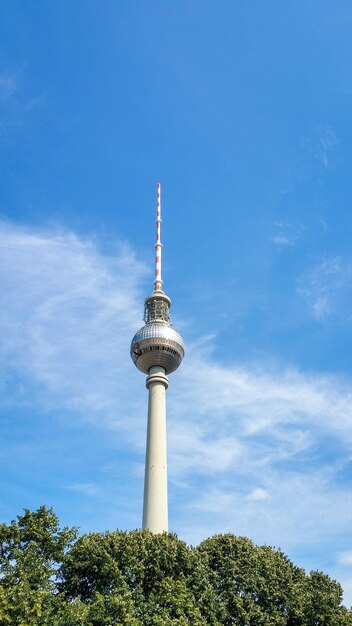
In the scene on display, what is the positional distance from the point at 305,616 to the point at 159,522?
80.4ft

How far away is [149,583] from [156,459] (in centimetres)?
2836

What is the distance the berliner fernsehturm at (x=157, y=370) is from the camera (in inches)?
2448

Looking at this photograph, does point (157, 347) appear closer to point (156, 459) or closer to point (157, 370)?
point (157, 370)

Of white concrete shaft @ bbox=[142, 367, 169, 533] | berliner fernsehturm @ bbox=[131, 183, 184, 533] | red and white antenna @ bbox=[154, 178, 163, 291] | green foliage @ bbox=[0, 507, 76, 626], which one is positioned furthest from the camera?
red and white antenna @ bbox=[154, 178, 163, 291]

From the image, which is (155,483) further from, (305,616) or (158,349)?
(305,616)

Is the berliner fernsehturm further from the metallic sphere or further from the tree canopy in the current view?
the tree canopy

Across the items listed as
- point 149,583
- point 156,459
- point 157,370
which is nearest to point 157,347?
point 157,370

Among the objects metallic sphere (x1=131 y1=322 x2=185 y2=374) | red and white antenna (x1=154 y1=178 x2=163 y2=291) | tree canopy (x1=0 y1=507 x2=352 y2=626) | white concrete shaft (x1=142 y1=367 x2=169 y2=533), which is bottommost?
tree canopy (x1=0 y1=507 x2=352 y2=626)

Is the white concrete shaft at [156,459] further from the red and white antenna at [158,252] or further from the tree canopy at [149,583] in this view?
the tree canopy at [149,583]

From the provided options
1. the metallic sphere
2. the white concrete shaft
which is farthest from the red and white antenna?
the white concrete shaft

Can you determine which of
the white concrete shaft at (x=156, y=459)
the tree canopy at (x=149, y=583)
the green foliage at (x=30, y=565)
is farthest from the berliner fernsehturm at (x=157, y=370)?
the green foliage at (x=30, y=565)

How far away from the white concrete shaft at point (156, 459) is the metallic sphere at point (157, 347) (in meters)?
1.22

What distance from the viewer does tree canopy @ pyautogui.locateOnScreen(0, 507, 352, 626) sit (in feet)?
105

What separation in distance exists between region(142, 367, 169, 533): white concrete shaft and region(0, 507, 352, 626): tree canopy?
835 inches
